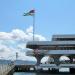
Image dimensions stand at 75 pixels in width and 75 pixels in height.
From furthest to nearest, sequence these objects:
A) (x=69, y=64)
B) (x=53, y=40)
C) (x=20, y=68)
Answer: (x=20, y=68)
(x=53, y=40)
(x=69, y=64)

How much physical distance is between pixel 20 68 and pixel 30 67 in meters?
3.67

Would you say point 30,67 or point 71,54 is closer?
point 71,54

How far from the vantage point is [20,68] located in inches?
5910

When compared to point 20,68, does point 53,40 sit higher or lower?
higher

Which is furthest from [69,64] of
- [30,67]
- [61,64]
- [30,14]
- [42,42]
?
[30,67]

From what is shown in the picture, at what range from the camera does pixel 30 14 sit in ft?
418

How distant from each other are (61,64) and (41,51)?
7575 mm

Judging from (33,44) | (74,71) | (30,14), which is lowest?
(74,71)

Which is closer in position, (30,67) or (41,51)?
(41,51)

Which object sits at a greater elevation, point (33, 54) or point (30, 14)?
point (30, 14)

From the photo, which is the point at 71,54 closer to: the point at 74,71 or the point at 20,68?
the point at 74,71

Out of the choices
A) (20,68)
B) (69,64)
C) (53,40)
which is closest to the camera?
(69,64)

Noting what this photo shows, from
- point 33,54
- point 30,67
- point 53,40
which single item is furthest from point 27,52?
point 30,67

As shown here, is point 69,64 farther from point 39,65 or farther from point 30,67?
point 30,67
